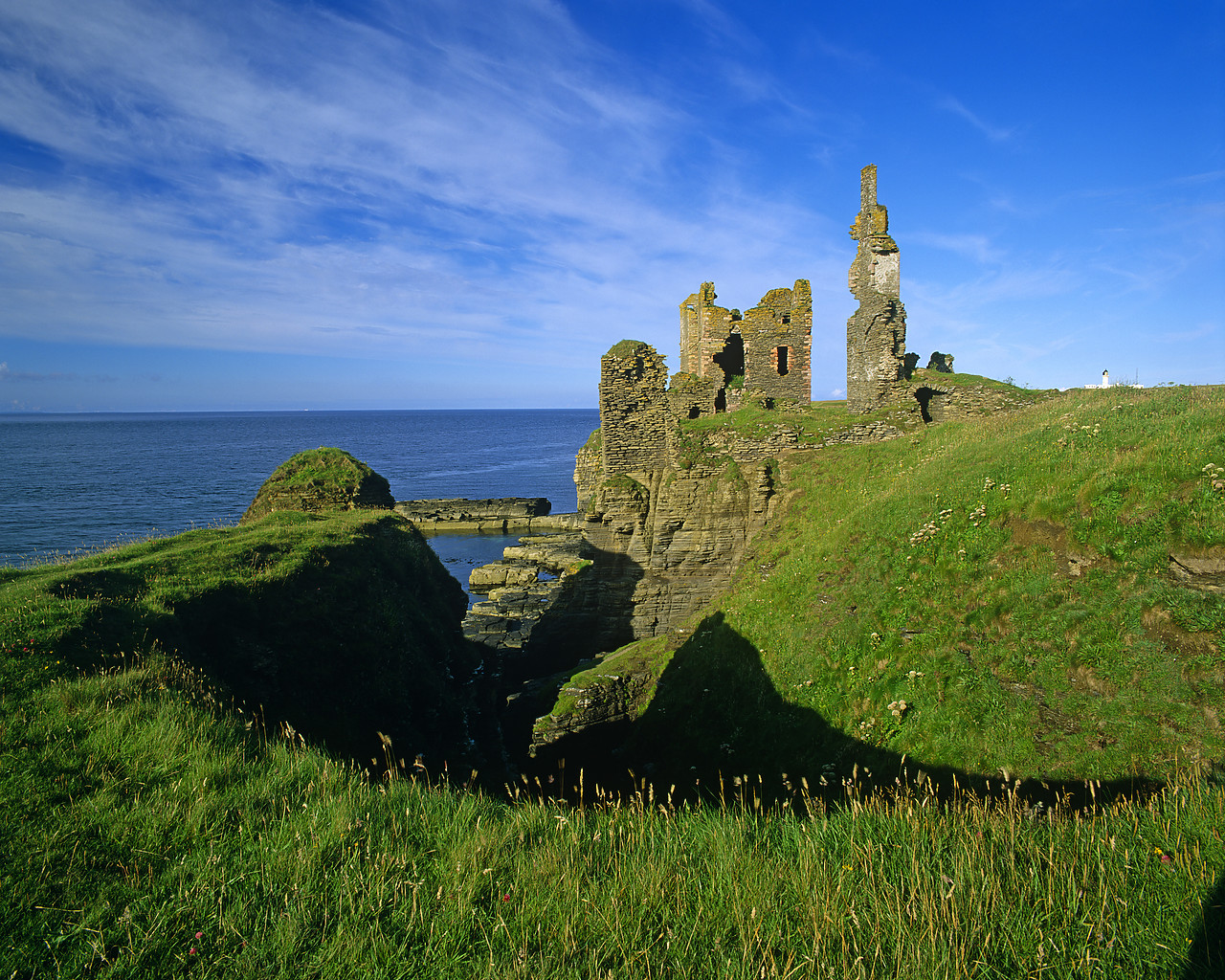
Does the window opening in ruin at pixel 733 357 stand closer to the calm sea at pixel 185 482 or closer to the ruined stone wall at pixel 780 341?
the ruined stone wall at pixel 780 341

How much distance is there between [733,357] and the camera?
29.5m

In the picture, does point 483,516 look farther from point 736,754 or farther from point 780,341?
point 736,754

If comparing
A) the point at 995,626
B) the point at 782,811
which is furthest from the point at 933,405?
the point at 782,811

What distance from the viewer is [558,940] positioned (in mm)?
4047

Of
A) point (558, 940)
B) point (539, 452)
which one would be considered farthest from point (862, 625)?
point (539, 452)

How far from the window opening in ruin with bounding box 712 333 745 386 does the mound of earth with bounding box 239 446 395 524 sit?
16446 millimetres

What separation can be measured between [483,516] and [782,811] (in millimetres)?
56541

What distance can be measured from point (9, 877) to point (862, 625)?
11.1 meters

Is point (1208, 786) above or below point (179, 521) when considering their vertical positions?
above

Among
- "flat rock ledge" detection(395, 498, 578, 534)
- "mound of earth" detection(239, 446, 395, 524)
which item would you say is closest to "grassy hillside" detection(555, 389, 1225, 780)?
"mound of earth" detection(239, 446, 395, 524)

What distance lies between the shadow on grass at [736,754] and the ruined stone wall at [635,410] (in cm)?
848

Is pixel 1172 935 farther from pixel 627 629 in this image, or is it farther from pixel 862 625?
pixel 627 629

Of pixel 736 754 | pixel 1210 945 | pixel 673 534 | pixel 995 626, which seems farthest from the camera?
pixel 673 534

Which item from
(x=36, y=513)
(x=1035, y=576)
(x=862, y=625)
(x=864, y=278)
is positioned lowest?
(x=36, y=513)
